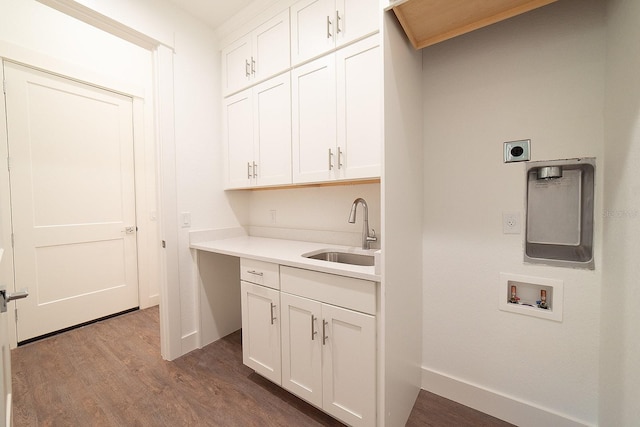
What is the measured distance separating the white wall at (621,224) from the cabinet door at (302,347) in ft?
4.02

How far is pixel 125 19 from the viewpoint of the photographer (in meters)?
1.70

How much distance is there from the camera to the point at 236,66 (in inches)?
85.0

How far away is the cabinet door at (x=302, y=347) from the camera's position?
1.36 m

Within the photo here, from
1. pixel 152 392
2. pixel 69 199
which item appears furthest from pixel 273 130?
pixel 69 199

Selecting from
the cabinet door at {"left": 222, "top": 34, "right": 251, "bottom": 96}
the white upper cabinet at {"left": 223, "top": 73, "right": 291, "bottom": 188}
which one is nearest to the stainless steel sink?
the white upper cabinet at {"left": 223, "top": 73, "right": 291, "bottom": 188}

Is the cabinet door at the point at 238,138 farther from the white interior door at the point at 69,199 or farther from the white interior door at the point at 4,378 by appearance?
the white interior door at the point at 4,378

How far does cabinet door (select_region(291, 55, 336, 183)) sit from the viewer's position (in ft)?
5.32

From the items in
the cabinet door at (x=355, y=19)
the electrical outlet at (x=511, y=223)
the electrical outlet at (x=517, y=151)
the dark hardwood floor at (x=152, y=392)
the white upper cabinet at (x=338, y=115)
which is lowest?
the dark hardwood floor at (x=152, y=392)

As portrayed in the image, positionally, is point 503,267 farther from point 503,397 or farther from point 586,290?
point 503,397

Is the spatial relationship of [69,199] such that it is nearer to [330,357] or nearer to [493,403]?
[330,357]

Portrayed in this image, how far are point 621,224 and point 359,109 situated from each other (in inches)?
49.8

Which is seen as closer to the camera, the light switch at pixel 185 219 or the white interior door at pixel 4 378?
the white interior door at pixel 4 378

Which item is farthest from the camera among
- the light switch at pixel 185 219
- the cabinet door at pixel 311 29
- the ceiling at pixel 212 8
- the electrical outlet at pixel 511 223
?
the light switch at pixel 185 219

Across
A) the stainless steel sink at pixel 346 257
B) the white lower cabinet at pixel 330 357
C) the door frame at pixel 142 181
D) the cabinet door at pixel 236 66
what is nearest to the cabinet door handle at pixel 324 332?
the white lower cabinet at pixel 330 357
